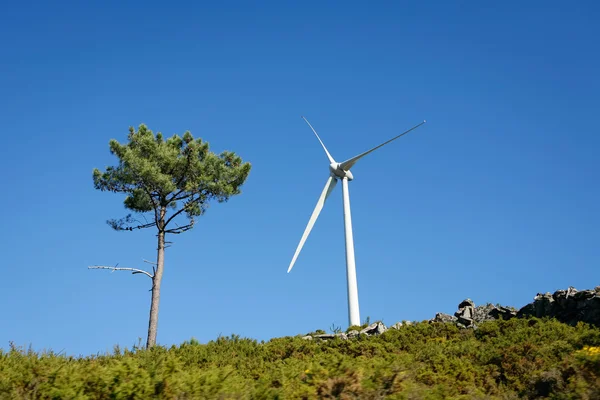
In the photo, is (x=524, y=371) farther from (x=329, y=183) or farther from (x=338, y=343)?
(x=329, y=183)

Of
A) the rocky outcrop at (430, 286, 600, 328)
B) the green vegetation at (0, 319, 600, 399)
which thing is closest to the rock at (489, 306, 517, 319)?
the rocky outcrop at (430, 286, 600, 328)

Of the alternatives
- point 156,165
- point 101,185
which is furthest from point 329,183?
point 101,185

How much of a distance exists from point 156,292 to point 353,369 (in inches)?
846

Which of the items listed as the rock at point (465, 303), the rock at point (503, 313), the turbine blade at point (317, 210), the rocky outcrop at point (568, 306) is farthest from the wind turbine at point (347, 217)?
the rocky outcrop at point (568, 306)

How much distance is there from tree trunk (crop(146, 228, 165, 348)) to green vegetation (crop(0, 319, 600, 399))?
24.3ft

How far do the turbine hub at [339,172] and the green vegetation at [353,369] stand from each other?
13911 millimetres

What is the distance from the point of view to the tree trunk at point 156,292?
28.2m

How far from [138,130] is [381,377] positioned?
88.5ft

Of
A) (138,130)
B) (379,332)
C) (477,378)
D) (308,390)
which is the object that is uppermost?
(138,130)

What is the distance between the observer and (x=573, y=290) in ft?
73.1

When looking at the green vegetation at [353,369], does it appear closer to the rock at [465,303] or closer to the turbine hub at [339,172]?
the rock at [465,303]

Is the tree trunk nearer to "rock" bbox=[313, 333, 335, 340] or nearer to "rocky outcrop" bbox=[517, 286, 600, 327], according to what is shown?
"rock" bbox=[313, 333, 335, 340]

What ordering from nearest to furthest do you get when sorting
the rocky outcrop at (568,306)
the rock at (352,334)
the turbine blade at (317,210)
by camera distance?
the rocky outcrop at (568,306)
the rock at (352,334)
the turbine blade at (317,210)

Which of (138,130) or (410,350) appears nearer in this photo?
(410,350)
